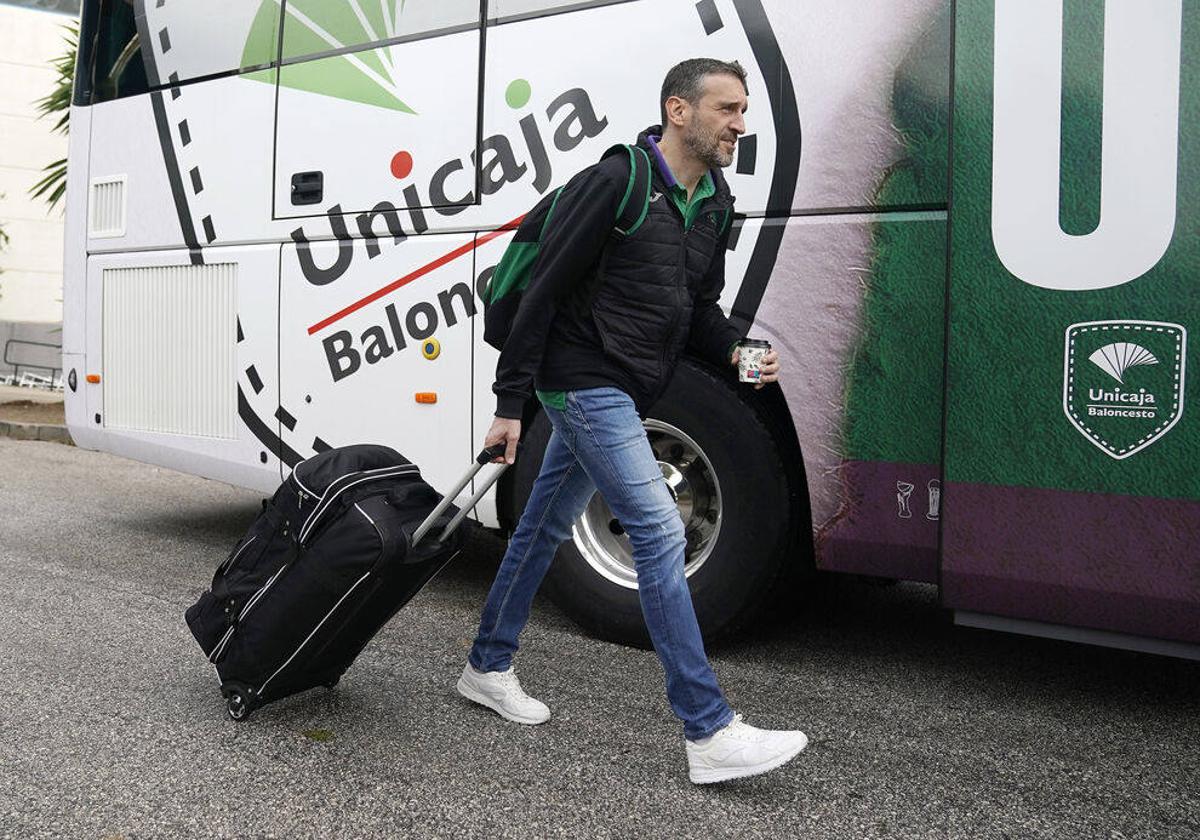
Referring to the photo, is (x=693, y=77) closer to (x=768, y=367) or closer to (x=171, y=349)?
(x=768, y=367)

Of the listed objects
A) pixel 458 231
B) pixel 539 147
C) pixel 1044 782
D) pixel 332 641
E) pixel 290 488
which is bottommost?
pixel 1044 782

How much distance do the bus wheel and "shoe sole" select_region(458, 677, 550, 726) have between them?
2.91 feet

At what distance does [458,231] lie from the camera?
4832 millimetres

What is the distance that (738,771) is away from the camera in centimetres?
→ 303

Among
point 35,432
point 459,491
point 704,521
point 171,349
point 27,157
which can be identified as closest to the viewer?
point 459,491

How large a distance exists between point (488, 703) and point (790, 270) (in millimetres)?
1704

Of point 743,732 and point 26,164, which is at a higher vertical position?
point 26,164

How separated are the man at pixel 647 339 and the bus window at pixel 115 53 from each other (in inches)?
155

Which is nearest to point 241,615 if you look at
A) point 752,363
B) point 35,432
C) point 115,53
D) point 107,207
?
point 752,363

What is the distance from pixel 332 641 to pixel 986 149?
2357 mm

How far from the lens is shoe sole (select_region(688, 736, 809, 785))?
303 cm

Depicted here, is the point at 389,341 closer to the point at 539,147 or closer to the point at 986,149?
the point at 539,147

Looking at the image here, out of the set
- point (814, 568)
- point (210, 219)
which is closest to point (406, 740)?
point (814, 568)

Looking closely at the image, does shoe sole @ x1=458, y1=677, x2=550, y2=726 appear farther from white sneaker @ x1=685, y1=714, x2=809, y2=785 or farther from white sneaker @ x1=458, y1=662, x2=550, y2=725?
white sneaker @ x1=685, y1=714, x2=809, y2=785
